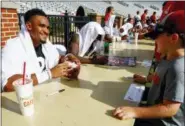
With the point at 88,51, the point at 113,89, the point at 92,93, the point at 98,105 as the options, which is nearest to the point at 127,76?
the point at 113,89

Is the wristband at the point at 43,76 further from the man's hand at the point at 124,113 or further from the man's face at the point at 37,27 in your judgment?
the man's hand at the point at 124,113

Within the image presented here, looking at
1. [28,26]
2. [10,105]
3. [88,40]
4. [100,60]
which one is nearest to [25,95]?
[10,105]

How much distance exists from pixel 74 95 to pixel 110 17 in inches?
207

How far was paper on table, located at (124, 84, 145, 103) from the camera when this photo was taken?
1.50m

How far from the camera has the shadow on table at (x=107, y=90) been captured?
1448 millimetres

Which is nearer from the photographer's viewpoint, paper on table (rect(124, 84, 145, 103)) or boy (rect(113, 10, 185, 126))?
boy (rect(113, 10, 185, 126))

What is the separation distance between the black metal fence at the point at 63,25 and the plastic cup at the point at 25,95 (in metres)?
4.84

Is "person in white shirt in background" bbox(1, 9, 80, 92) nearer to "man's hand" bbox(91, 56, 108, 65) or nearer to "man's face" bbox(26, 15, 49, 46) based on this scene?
"man's face" bbox(26, 15, 49, 46)

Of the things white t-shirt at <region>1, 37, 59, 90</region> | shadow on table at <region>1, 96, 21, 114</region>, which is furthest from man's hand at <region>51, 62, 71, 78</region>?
shadow on table at <region>1, 96, 21, 114</region>

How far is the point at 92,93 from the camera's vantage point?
5.17ft

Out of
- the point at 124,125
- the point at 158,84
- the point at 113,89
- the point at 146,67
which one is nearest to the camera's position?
the point at 124,125

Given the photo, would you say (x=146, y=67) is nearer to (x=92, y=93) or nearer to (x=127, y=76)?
(x=127, y=76)

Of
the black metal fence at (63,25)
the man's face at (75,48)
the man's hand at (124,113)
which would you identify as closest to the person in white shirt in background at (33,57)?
the man's face at (75,48)

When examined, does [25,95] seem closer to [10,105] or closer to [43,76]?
[10,105]
